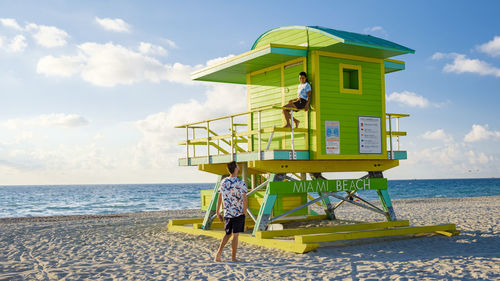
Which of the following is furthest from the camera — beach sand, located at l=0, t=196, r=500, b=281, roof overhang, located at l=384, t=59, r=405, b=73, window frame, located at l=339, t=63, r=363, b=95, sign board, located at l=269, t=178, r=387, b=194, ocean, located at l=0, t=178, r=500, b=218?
ocean, located at l=0, t=178, r=500, b=218

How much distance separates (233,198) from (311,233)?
3.88m

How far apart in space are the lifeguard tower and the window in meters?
0.03

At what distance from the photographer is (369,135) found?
43.4 feet

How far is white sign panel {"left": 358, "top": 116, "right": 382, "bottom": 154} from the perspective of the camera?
42.9ft

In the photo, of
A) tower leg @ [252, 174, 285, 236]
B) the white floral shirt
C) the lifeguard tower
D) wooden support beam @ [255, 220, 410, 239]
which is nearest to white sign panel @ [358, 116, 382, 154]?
the lifeguard tower

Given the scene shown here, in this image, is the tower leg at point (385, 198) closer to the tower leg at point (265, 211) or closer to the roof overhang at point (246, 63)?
the tower leg at point (265, 211)

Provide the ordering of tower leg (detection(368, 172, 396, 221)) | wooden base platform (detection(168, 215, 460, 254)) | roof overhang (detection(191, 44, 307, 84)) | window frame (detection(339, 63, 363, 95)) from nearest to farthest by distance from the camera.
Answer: wooden base platform (detection(168, 215, 460, 254))
roof overhang (detection(191, 44, 307, 84))
window frame (detection(339, 63, 363, 95))
tower leg (detection(368, 172, 396, 221))

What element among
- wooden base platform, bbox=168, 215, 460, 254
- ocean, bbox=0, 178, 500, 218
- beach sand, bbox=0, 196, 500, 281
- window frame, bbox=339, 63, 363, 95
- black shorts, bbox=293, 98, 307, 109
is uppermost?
window frame, bbox=339, 63, 363, 95

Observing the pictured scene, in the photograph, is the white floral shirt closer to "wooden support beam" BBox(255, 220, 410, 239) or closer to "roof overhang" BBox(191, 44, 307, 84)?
"wooden support beam" BBox(255, 220, 410, 239)

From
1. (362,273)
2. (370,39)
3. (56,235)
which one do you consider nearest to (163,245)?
(56,235)

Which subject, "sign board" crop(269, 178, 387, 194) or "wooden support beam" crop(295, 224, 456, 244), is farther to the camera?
"sign board" crop(269, 178, 387, 194)

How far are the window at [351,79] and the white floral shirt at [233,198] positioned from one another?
4.80 metres

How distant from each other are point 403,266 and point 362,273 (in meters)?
1.09

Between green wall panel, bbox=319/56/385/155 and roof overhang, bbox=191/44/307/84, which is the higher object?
roof overhang, bbox=191/44/307/84
